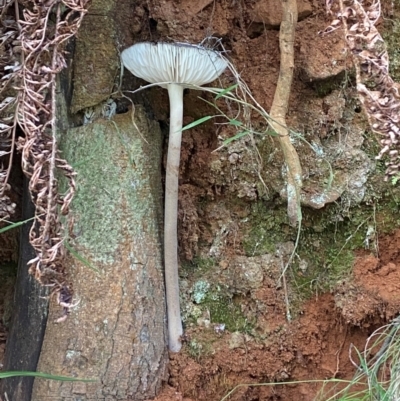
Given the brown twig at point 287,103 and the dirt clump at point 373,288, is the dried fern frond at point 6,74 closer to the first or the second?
the brown twig at point 287,103

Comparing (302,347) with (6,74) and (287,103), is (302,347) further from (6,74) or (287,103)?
(6,74)

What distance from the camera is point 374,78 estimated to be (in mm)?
1276

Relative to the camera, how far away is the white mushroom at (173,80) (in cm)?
153

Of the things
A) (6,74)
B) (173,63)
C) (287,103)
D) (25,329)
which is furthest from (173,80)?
(25,329)

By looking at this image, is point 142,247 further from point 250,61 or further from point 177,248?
point 250,61

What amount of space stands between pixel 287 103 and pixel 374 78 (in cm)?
45

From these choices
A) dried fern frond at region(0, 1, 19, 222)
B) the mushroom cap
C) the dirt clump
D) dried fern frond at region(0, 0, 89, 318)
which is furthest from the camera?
the dirt clump

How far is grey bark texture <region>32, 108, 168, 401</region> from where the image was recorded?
1.56m

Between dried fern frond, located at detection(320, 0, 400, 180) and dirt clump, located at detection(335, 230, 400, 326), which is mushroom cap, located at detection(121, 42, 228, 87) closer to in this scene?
dried fern frond, located at detection(320, 0, 400, 180)

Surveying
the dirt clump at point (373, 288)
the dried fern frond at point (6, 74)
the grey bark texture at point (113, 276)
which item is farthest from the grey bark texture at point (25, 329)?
the dirt clump at point (373, 288)

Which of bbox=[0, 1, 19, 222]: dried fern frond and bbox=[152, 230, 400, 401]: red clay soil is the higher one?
bbox=[0, 1, 19, 222]: dried fern frond

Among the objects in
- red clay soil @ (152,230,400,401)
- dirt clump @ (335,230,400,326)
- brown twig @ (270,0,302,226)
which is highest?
brown twig @ (270,0,302,226)

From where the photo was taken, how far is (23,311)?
1630 millimetres

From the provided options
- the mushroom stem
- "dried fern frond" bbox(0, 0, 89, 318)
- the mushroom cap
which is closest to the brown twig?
the mushroom cap
